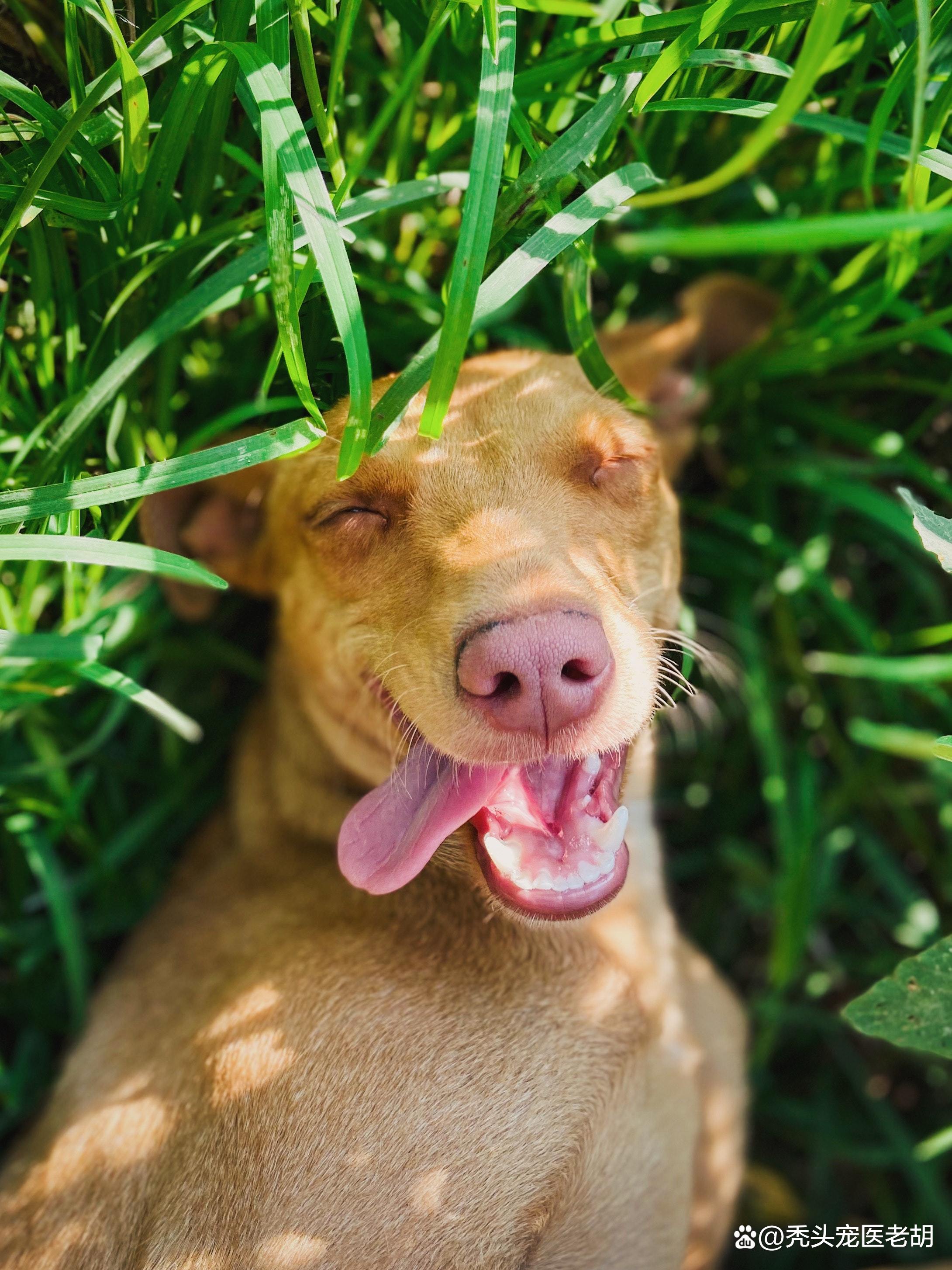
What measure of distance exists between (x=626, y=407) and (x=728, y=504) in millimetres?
→ 1393

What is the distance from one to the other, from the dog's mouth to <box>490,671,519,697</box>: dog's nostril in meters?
0.23

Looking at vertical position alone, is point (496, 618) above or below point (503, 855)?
above

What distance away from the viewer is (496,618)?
2.05m

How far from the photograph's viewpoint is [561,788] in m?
2.47

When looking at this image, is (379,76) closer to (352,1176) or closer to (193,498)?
(193,498)

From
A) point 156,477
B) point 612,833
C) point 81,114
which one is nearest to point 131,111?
point 81,114

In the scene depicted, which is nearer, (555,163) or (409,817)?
(555,163)

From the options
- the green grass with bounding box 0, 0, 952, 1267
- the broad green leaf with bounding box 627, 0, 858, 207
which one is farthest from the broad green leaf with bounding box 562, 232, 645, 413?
the broad green leaf with bounding box 627, 0, 858, 207

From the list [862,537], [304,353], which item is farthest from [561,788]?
[862,537]

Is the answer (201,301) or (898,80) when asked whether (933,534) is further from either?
(201,301)

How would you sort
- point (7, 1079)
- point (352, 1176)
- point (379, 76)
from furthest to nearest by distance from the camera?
point (7, 1079)
point (379, 76)
point (352, 1176)

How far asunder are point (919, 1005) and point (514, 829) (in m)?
1.03

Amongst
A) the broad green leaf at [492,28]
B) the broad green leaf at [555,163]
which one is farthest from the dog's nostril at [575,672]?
the broad green leaf at [492,28]

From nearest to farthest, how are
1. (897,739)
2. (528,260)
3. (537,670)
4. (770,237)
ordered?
(770,237), (537,670), (528,260), (897,739)
